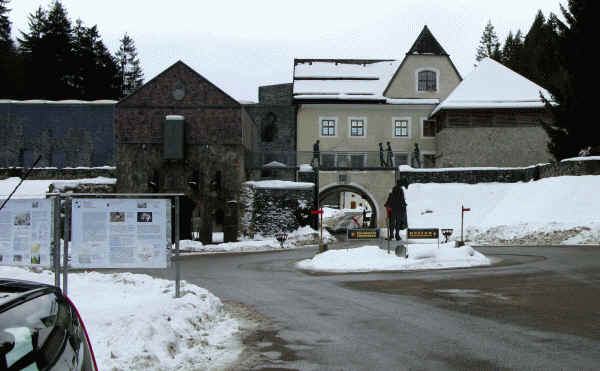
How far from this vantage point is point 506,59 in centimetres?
8562

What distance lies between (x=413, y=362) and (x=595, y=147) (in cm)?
3410

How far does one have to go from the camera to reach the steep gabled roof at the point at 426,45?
5225cm

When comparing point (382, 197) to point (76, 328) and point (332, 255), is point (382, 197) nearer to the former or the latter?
point (332, 255)

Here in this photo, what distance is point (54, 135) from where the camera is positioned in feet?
166

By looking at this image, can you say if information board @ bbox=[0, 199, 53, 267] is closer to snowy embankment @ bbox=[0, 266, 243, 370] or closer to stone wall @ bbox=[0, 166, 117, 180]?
snowy embankment @ bbox=[0, 266, 243, 370]

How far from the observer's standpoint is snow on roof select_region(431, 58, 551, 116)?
4606 cm

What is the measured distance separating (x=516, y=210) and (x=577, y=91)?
10241mm

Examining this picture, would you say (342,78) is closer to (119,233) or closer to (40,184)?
(40,184)

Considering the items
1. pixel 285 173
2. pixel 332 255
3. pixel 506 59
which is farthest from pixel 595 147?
pixel 506 59

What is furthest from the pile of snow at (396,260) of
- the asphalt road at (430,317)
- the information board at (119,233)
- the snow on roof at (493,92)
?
the snow on roof at (493,92)

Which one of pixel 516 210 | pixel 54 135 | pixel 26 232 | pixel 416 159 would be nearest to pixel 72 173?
pixel 54 135

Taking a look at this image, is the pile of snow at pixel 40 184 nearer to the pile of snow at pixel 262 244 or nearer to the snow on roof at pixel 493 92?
the pile of snow at pixel 262 244

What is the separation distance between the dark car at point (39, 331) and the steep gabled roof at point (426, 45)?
51.3 meters

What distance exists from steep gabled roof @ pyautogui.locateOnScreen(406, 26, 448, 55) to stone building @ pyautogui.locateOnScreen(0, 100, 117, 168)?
26445 millimetres
